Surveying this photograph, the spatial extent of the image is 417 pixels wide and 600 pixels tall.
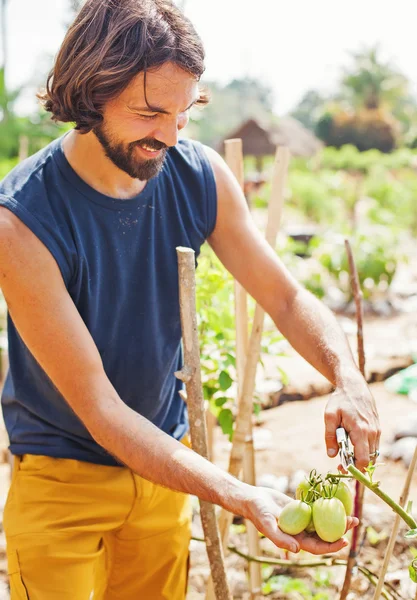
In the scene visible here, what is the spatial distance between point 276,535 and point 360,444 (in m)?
0.35

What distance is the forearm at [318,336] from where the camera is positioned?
1957mm

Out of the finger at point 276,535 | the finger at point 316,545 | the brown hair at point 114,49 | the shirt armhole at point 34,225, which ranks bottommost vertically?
the finger at point 316,545

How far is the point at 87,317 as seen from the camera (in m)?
2.04

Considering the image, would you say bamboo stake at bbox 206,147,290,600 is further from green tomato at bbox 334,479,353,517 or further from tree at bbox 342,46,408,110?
tree at bbox 342,46,408,110

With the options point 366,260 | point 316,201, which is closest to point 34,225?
point 366,260

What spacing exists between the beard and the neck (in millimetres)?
30

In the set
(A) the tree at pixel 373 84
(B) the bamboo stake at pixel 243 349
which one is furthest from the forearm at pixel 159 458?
(A) the tree at pixel 373 84

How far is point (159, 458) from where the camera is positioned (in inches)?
68.6

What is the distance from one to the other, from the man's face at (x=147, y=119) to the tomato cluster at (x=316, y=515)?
0.94 metres

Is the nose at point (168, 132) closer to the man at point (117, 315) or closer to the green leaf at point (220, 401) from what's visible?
the man at point (117, 315)

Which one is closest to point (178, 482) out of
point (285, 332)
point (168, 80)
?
point (285, 332)

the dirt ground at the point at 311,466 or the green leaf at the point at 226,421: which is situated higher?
the green leaf at the point at 226,421

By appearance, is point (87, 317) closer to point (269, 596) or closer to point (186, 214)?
point (186, 214)

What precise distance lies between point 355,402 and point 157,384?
0.67 meters
